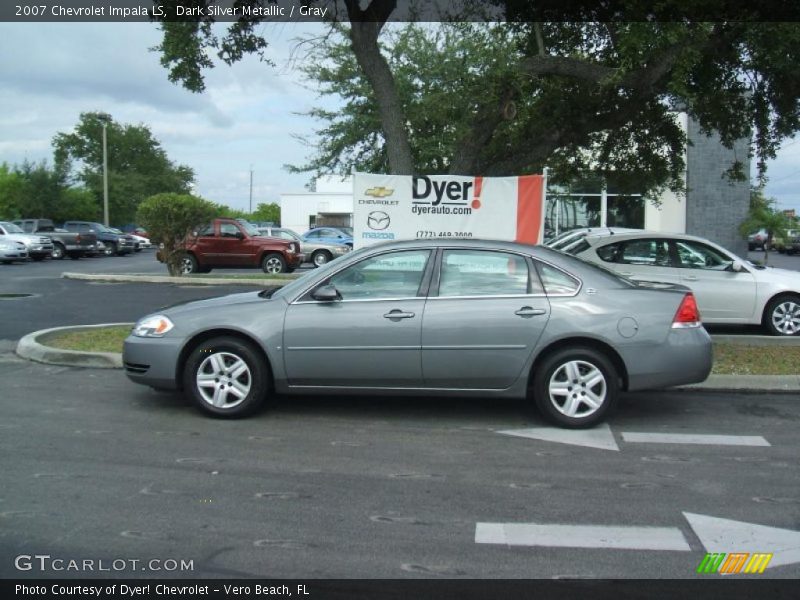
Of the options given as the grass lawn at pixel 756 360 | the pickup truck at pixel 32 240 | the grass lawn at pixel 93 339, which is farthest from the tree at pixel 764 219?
the pickup truck at pixel 32 240

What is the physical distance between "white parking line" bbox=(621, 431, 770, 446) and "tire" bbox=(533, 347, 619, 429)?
317 mm

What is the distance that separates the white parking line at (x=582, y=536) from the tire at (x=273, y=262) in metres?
19.1

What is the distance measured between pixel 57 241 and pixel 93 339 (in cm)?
2790

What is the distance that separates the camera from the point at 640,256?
11016mm

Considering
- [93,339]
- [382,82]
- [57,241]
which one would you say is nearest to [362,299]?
[382,82]

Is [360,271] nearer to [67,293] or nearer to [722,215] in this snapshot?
[67,293]

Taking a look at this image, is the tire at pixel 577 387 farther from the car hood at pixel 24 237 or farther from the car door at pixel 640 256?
the car hood at pixel 24 237

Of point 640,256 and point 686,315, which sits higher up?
point 640,256

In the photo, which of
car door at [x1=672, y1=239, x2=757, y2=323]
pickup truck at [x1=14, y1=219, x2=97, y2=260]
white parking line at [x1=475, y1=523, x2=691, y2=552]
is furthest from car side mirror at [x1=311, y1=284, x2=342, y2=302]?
pickup truck at [x1=14, y1=219, x2=97, y2=260]

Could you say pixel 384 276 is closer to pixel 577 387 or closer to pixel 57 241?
pixel 577 387

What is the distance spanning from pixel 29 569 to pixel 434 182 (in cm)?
686

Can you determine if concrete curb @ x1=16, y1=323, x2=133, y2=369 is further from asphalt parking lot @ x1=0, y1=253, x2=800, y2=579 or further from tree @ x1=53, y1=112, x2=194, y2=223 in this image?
tree @ x1=53, y1=112, x2=194, y2=223

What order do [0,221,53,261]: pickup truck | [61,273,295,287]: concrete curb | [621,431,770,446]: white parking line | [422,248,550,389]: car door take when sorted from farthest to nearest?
[0,221,53,261]: pickup truck
[61,273,295,287]: concrete curb
[422,248,550,389]: car door
[621,431,770,446]: white parking line

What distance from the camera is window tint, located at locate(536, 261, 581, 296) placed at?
632 centimetres
